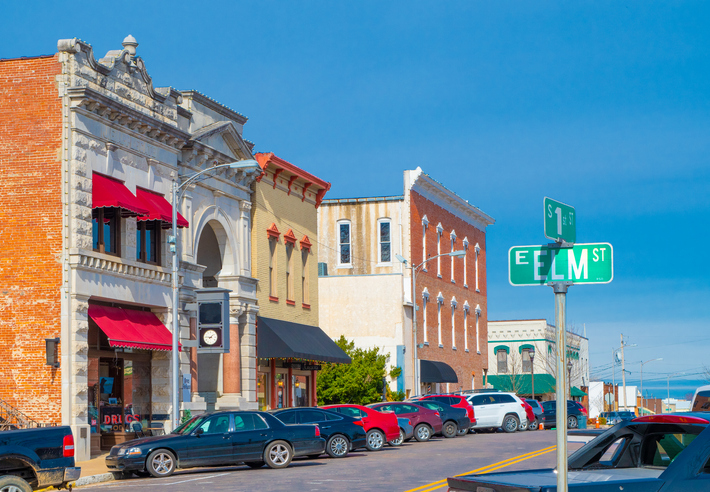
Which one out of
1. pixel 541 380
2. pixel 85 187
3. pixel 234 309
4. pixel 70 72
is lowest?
pixel 541 380

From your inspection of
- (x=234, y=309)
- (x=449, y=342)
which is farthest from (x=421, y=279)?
(x=234, y=309)

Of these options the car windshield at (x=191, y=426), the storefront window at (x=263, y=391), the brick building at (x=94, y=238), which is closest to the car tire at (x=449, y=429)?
the storefront window at (x=263, y=391)

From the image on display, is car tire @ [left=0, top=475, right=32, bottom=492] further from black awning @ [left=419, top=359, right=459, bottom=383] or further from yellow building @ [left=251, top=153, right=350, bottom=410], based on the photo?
black awning @ [left=419, top=359, right=459, bottom=383]

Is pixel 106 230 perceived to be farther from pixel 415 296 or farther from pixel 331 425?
pixel 415 296

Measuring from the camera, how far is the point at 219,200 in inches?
1308

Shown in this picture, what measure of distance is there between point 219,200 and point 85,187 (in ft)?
27.1

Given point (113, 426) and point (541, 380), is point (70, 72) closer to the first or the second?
point (113, 426)

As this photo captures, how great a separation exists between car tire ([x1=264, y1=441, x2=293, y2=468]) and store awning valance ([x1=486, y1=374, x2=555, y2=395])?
51.4 meters

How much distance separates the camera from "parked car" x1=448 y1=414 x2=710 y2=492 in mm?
7316

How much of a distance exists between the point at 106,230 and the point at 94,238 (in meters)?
0.71

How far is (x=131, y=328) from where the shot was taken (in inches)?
1052

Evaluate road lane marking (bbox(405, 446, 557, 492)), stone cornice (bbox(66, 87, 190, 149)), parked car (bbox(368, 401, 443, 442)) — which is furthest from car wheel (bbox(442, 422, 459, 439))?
stone cornice (bbox(66, 87, 190, 149))

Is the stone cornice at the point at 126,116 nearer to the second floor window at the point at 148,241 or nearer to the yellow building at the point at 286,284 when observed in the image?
the second floor window at the point at 148,241

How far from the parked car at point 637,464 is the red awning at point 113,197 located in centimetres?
1921
